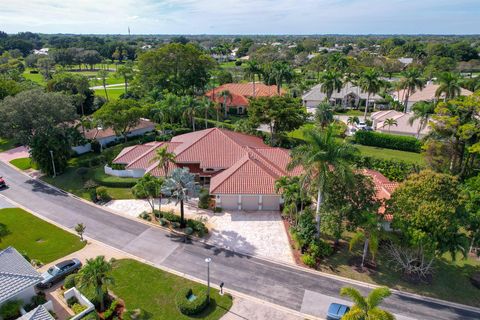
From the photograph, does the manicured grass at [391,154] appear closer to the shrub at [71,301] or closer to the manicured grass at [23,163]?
the shrub at [71,301]

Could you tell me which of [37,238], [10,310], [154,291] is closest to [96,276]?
[154,291]

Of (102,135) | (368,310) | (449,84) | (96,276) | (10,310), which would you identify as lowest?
(10,310)

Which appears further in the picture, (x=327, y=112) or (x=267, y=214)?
(x=327, y=112)

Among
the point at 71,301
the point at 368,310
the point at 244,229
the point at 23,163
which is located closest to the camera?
the point at 368,310

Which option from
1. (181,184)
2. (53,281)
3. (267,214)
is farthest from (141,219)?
(267,214)

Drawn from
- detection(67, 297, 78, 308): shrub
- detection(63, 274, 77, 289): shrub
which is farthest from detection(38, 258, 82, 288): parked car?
detection(67, 297, 78, 308): shrub

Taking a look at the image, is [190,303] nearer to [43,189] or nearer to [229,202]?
[229,202]

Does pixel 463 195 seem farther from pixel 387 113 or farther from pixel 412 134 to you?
pixel 387 113
